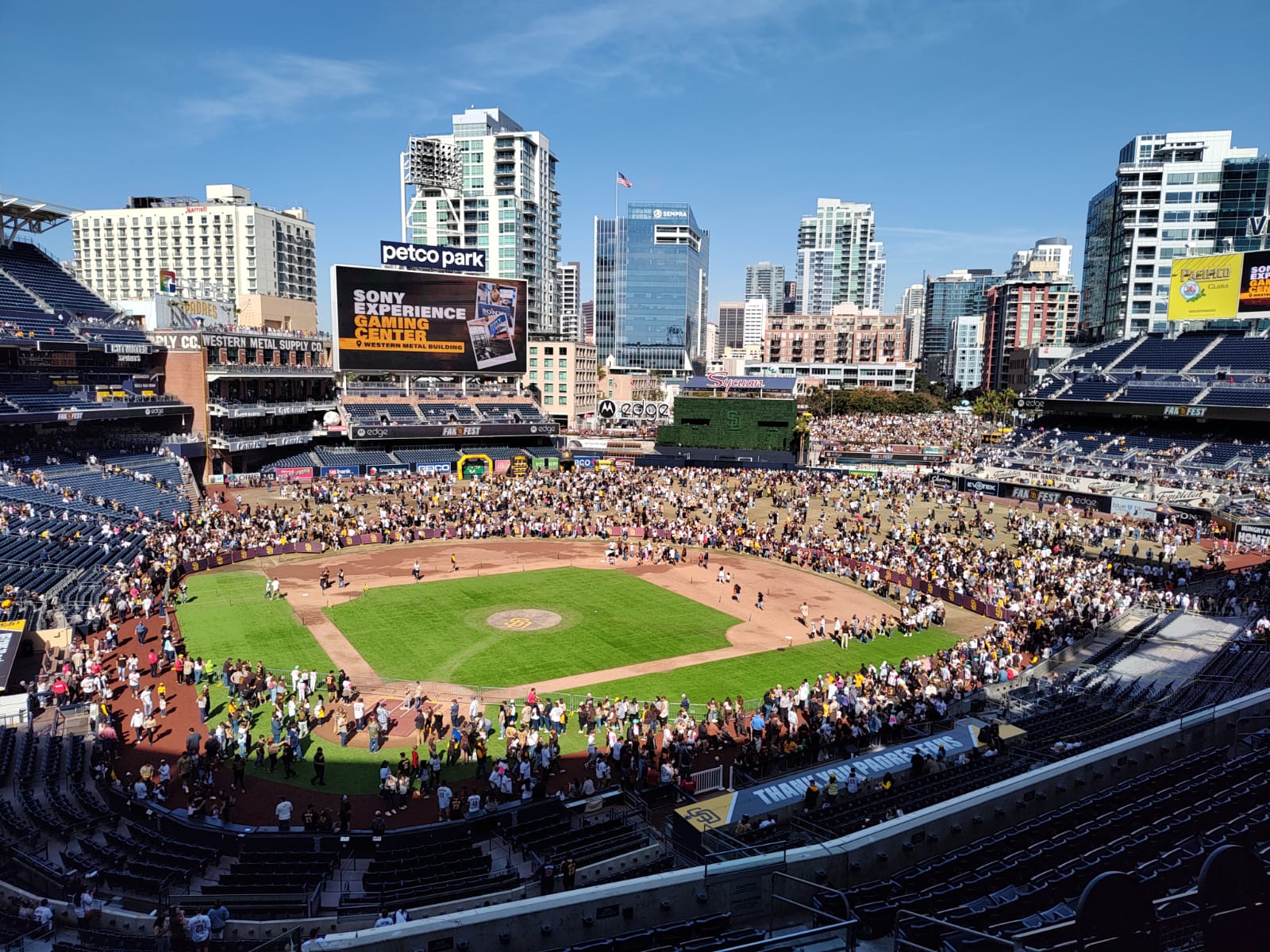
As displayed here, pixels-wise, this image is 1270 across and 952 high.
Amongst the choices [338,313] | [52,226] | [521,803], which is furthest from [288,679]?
[52,226]

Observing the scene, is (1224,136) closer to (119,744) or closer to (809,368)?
(809,368)

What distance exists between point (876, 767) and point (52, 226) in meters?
65.1

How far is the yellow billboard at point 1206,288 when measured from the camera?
6825 cm

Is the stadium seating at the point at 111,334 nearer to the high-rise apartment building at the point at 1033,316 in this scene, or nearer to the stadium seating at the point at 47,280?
the stadium seating at the point at 47,280

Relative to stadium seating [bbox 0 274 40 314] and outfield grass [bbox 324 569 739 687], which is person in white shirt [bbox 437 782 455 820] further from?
stadium seating [bbox 0 274 40 314]

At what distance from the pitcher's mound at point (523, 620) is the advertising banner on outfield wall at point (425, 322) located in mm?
39858

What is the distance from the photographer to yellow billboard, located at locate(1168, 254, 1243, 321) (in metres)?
68.2

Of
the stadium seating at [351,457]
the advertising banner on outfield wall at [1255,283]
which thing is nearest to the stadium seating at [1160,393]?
the advertising banner on outfield wall at [1255,283]

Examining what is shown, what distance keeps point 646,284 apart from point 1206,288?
125366 millimetres

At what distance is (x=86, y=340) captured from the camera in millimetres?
53906

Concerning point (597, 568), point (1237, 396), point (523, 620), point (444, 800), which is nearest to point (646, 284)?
point (1237, 396)

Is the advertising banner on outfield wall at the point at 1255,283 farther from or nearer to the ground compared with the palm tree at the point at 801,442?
farther from the ground

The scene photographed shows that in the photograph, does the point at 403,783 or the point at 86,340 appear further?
the point at 86,340

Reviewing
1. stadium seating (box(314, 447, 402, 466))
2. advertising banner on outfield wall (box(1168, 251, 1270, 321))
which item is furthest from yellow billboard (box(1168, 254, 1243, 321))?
stadium seating (box(314, 447, 402, 466))
